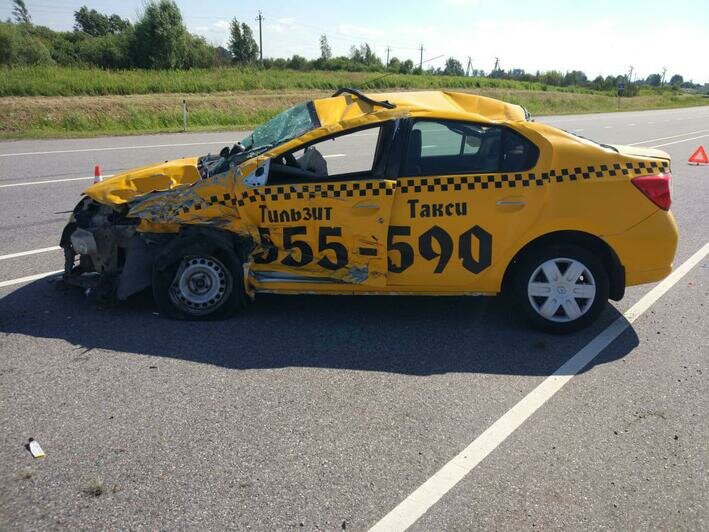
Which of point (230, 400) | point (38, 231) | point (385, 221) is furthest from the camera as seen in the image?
point (38, 231)

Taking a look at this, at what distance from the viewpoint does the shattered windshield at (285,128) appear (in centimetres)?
479

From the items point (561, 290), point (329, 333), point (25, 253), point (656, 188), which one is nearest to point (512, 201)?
point (561, 290)

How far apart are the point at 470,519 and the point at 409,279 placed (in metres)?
2.17

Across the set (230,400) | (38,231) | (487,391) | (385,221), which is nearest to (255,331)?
(230,400)

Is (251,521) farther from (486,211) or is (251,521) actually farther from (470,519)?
(486,211)

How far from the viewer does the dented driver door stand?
4457mm

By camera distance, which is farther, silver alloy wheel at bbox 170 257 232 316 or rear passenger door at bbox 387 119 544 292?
silver alloy wheel at bbox 170 257 232 316

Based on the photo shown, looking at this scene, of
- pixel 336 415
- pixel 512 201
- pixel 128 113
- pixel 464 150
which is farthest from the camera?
pixel 128 113

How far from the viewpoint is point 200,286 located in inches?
188

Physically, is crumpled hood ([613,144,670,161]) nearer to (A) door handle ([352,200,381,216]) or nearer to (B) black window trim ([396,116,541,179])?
(B) black window trim ([396,116,541,179])

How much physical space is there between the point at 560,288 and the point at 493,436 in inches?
65.9

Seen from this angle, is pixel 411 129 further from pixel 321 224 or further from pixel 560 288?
pixel 560 288

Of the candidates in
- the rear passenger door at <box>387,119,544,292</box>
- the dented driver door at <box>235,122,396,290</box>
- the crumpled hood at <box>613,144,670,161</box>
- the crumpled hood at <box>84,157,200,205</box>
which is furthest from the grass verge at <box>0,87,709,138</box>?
the crumpled hood at <box>613,144,670,161</box>

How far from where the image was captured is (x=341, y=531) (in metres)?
2.63
